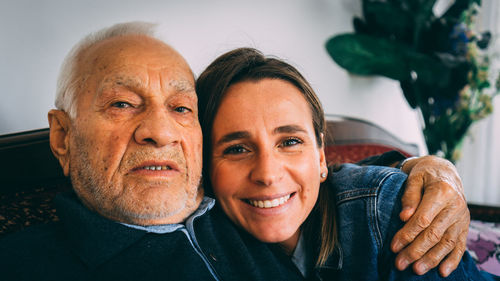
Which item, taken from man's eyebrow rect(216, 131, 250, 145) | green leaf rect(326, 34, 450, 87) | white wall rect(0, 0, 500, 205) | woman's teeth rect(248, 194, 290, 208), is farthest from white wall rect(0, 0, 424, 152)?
woman's teeth rect(248, 194, 290, 208)

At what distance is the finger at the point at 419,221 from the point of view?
99 cm

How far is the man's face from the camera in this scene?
972 mm

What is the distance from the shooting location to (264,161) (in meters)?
1.05

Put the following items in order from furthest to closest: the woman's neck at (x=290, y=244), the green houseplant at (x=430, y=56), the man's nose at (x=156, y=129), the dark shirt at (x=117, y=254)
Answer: the green houseplant at (x=430, y=56) < the woman's neck at (x=290, y=244) < the man's nose at (x=156, y=129) < the dark shirt at (x=117, y=254)

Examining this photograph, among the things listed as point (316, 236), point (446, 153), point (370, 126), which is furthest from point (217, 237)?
point (446, 153)

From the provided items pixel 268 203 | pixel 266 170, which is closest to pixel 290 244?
pixel 268 203

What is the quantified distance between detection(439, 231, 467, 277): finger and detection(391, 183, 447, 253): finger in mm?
120

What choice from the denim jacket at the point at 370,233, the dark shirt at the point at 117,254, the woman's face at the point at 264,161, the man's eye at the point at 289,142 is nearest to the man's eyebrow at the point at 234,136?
the woman's face at the point at 264,161

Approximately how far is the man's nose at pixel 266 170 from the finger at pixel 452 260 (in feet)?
1.80

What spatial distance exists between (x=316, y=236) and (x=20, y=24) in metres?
1.37

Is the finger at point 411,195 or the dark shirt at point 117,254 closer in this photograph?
the dark shirt at point 117,254

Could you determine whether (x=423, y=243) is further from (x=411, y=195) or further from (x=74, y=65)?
(x=74, y=65)

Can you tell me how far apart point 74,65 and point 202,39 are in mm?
953

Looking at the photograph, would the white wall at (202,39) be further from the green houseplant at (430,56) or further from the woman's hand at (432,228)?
the woman's hand at (432,228)
